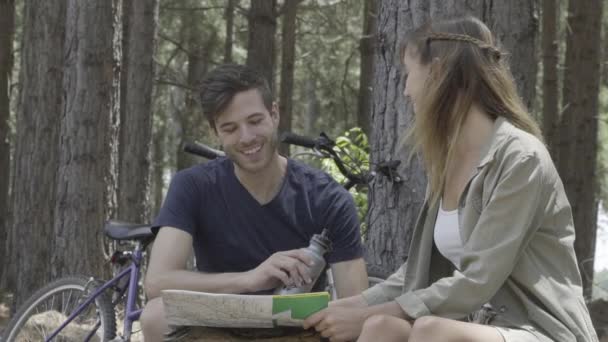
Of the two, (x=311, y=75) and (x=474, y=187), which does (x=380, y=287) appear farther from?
(x=311, y=75)

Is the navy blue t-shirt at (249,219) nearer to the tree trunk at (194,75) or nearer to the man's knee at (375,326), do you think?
the man's knee at (375,326)

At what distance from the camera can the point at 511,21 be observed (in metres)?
4.54

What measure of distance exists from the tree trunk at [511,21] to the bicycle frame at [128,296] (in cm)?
186

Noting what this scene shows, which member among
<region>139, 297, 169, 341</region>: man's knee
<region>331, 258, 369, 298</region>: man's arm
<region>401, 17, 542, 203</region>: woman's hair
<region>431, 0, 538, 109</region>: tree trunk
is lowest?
<region>139, 297, 169, 341</region>: man's knee

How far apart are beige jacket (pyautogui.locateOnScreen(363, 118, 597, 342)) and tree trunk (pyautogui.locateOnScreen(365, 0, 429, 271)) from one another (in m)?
1.78

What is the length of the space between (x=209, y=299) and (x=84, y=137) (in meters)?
5.38

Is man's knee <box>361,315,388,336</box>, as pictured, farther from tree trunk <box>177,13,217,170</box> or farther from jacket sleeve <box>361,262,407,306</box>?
tree trunk <box>177,13,217,170</box>

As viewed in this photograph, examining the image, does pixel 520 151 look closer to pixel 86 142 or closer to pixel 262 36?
pixel 86 142

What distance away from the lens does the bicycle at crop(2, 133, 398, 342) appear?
4.62 metres

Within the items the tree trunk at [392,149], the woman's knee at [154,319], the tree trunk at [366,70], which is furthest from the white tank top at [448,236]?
the tree trunk at [366,70]

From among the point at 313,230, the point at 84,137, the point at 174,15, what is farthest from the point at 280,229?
the point at 174,15

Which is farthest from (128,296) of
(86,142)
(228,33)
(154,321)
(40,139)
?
(228,33)

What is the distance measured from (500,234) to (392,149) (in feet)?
6.58

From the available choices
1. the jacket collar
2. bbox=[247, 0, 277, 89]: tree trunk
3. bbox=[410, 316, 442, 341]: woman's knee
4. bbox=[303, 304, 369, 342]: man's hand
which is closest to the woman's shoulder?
the jacket collar
